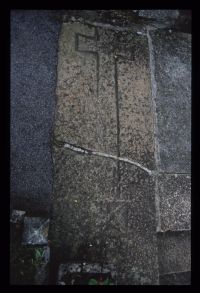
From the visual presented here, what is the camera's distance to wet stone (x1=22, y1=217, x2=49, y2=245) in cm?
256

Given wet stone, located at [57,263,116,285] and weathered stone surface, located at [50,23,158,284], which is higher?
weathered stone surface, located at [50,23,158,284]

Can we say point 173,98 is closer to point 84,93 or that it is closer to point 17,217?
point 84,93

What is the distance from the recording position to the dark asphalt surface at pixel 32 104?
2.70 metres

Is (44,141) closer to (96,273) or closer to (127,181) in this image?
(127,181)

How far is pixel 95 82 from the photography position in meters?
3.00

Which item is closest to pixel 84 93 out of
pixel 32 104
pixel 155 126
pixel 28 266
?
pixel 32 104

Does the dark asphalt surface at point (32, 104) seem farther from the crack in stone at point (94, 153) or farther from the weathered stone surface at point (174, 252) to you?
the weathered stone surface at point (174, 252)

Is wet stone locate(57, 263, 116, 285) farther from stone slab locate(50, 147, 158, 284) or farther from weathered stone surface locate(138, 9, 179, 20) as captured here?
weathered stone surface locate(138, 9, 179, 20)

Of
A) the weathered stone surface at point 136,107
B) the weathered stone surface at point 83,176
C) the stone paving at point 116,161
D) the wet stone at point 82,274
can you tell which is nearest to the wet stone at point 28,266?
the stone paving at point 116,161

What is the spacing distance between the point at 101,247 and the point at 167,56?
1810 millimetres

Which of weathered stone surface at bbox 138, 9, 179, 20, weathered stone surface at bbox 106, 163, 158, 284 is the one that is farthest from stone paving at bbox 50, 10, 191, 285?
weathered stone surface at bbox 138, 9, 179, 20

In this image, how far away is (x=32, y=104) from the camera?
2840 millimetres

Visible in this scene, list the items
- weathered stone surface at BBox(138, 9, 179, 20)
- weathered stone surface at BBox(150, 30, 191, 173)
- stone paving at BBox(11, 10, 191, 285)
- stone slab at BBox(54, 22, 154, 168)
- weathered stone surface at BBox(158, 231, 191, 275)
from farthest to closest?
weathered stone surface at BBox(138, 9, 179, 20) < weathered stone surface at BBox(150, 30, 191, 173) < stone slab at BBox(54, 22, 154, 168) < weathered stone surface at BBox(158, 231, 191, 275) < stone paving at BBox(11, 10, 191, 285)

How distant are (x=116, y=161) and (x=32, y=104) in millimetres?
814
